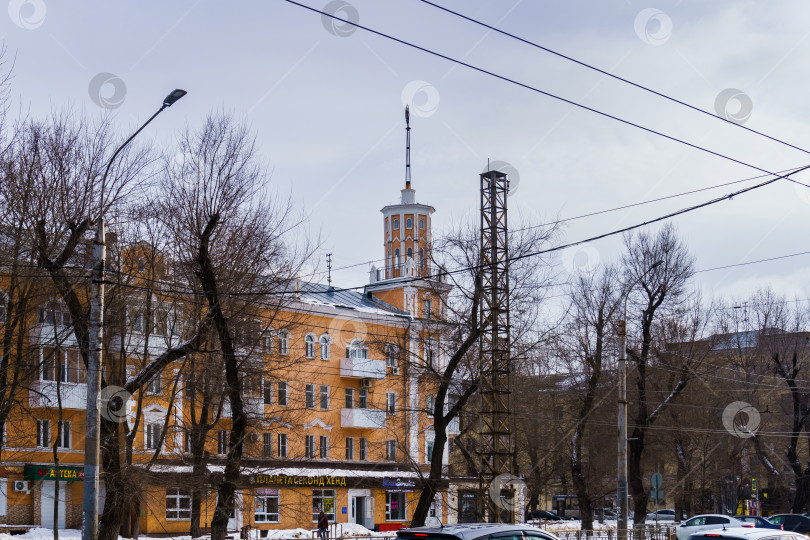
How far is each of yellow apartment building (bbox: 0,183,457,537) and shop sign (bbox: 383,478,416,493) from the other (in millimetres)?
59

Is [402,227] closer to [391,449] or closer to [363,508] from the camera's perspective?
[391,449]

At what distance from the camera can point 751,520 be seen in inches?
1513

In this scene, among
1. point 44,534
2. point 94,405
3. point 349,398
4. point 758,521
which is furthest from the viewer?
point 349,398

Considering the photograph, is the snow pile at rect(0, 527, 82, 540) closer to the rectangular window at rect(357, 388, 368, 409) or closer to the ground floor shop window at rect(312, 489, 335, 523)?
the ground floor shop window at rect(312, 489, 335, 523)

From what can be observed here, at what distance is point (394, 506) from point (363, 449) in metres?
3.83

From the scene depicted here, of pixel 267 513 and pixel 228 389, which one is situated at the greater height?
pixel 228 389

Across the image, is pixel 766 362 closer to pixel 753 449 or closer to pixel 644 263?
pixel 753 449

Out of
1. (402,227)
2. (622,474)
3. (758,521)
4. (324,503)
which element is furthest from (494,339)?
(402,227)

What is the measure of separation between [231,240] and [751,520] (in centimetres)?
2570

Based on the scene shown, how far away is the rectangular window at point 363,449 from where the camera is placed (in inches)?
2167

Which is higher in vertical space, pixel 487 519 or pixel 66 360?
pixel 66 360

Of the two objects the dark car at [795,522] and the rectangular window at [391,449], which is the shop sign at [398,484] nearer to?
the rectangular window at [391,449]

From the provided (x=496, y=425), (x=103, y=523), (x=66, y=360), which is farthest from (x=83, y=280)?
(x=66, y=360)

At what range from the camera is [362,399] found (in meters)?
55.9
